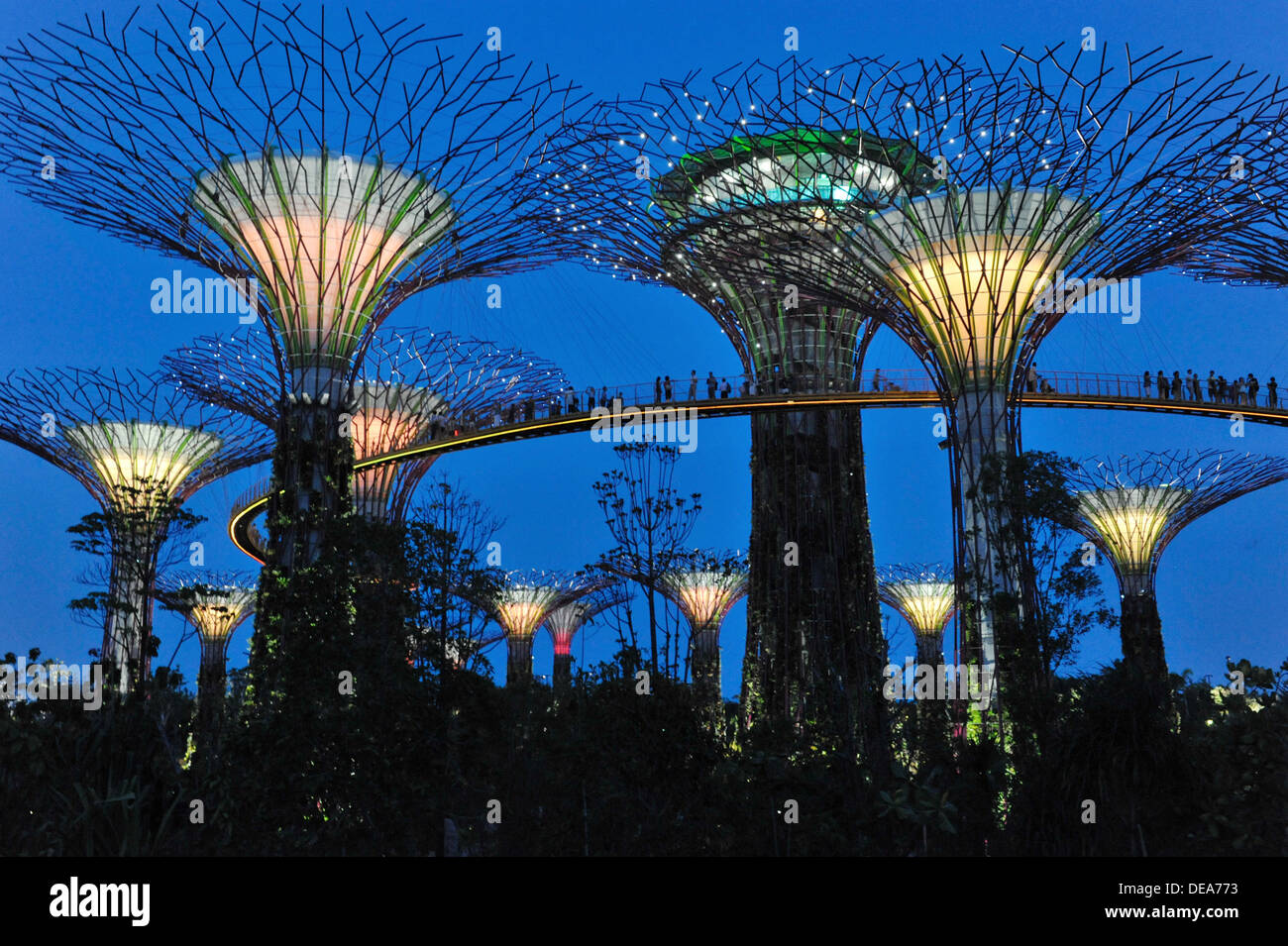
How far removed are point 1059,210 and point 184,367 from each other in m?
19.3

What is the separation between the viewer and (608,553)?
614 inches

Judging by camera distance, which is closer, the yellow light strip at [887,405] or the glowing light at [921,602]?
the yellow light strip at [887,405]

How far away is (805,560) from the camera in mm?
25109

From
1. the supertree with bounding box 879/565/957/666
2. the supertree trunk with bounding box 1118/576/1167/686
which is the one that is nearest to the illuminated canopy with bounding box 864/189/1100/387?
the supertree trunk with bounding box 1118/576/1167/686

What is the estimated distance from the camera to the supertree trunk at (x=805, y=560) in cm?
2395

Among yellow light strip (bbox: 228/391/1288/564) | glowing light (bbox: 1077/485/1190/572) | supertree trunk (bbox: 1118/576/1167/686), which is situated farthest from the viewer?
glowing light (bbox: 1077/485/1190/572)

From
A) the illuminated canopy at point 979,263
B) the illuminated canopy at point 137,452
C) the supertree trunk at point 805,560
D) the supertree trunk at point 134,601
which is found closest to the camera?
the supertree trunk at point 134,601

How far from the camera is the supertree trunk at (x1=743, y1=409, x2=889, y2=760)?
24.0 meters

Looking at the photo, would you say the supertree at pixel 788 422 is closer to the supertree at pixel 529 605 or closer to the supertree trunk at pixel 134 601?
the supertree trunk at pixel 134 601

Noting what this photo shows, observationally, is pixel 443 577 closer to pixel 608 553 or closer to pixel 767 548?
pixel 608 553

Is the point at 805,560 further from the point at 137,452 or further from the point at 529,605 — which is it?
the point at 529,605

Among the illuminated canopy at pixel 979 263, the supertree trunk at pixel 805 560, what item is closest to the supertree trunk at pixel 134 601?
the supertree trunk at pixel 805 560

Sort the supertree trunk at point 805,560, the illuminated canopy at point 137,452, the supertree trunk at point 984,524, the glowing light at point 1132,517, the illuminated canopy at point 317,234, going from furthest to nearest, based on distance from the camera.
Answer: the glowing light at point 1132,517, the illuminated canopy at point 137,452, the supertree trunk at point 805,560, the illuminated canopy at point 317,234, the supertree trunk at point 984,524

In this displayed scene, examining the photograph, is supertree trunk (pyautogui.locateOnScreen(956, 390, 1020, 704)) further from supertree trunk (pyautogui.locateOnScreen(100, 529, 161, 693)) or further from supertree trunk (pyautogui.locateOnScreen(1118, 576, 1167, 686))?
supertree trunk (pyautogui.locateOnScreen(1118, 576, 1167, 686))
